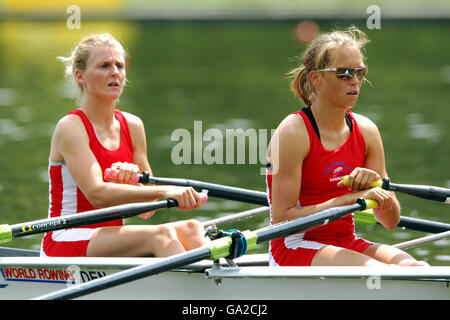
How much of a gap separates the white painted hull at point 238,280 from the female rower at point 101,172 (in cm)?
26

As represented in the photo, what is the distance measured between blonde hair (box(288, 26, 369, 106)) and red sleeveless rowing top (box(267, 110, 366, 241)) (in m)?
0.25

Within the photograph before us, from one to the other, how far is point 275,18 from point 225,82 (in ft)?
47.7

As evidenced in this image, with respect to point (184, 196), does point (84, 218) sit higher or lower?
lower

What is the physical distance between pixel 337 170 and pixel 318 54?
79 centimetres

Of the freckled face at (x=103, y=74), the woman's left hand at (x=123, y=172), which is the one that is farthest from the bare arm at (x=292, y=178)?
the freckled face at (x=103, y=74)

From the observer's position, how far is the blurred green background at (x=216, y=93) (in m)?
11.1

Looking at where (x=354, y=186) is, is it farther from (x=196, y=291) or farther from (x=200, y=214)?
(x=200, y=214)

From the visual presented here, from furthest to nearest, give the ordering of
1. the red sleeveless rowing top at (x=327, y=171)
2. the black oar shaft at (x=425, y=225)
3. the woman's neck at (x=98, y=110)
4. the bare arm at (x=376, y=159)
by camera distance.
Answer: the black oar shaft at (x=425, y=225) → the woman's neck at (x=98, y=110) → the bare arm at (x=376, y=159) → the red sleeveless rowing top at (x=327, y=171)

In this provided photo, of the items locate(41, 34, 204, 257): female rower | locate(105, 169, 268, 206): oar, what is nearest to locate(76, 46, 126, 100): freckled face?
locate(41, 34, 204, 257): female rower

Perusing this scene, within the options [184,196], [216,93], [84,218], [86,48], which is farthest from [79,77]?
[216,93]

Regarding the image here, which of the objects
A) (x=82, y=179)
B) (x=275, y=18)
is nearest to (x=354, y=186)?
(x=82, y=179)

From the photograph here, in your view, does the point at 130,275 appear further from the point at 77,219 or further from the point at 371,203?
the point at 371,203

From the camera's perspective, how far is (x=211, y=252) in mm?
5285

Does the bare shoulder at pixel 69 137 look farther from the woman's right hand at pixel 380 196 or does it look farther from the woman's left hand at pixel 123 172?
the woman's right hand at pixel 380 196
